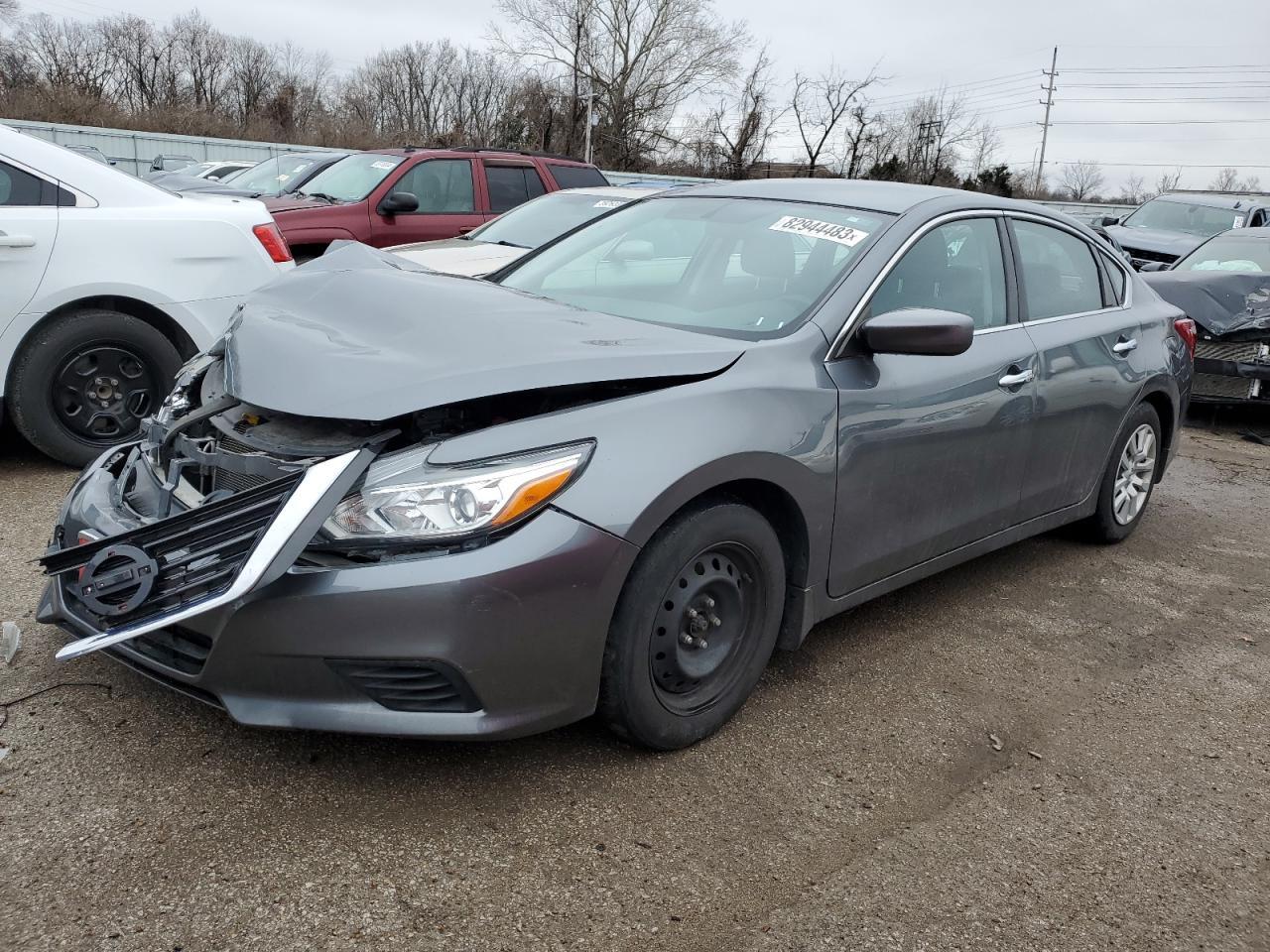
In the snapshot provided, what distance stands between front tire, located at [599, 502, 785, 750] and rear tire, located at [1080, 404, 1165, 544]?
2.39 metres

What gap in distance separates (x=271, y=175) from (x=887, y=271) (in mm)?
10205

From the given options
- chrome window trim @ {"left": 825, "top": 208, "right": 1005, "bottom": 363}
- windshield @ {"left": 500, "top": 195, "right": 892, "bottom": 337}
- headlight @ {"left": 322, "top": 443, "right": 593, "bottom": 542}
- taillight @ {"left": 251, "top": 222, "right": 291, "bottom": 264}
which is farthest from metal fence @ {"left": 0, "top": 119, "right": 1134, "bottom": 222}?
headlight @ {"left": 322, "top": 443, "right": 593, "bottom": 542}

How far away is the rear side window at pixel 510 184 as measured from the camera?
10.5m

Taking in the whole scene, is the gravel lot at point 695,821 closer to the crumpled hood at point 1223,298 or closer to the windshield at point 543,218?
the crumpled hood at point 1223,298

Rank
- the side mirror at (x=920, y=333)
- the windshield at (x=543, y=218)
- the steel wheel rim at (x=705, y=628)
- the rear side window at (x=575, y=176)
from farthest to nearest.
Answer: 1. the rear side window at (x=575, y=176)
2. the windshield at (x=543, y=218)
3. the side mirror at (x=920, y=333)
4. the steel wheel rim at (x=705, y=628)

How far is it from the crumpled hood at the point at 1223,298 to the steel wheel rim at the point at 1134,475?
10.6ft

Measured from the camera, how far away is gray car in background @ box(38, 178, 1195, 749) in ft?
7.87

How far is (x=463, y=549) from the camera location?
2.39m

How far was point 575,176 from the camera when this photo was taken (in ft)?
37.3

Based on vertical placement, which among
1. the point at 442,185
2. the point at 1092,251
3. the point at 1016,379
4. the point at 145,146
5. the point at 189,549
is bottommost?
the point at 189,549

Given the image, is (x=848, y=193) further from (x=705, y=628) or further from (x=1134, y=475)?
(x=1134, y=475)

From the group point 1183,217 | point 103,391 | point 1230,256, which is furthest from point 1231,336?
point 1183,217

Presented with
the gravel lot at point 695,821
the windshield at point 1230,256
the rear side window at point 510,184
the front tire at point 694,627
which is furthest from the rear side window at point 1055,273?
the rear side window at point 510,184

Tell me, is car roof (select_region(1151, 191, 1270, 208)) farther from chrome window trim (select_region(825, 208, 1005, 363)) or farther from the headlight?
the headlight
